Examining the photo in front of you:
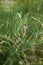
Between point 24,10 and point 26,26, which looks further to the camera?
point 24,10

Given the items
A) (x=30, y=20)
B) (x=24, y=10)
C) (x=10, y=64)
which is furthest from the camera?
(x=24, y=10)

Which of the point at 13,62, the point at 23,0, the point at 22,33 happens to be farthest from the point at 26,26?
the point at 23,0

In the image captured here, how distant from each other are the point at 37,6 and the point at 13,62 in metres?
1.24

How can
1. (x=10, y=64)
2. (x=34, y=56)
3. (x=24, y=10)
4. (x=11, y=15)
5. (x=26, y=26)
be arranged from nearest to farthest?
(x=10, y=64) < (x=34, y=56) < (x=26, y=26) < (x=11, y=15) < (x=24, y=10)

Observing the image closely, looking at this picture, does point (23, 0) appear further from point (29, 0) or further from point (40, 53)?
point (40, 53)

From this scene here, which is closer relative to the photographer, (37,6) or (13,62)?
(13,62)

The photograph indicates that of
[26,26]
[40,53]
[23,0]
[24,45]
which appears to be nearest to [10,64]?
[24,45]

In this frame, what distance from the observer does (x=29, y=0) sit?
9.62ft

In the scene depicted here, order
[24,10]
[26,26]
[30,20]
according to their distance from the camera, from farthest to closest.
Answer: [24,10]
[30,20]
[26,26]

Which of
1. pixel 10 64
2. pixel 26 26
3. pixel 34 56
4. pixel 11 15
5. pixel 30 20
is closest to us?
pixel 10 64

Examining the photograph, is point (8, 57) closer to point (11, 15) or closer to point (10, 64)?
point (10, 64)

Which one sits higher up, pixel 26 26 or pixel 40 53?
pixel 26 26

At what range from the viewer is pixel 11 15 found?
2.49 meters

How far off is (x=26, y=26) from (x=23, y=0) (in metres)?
0.91
